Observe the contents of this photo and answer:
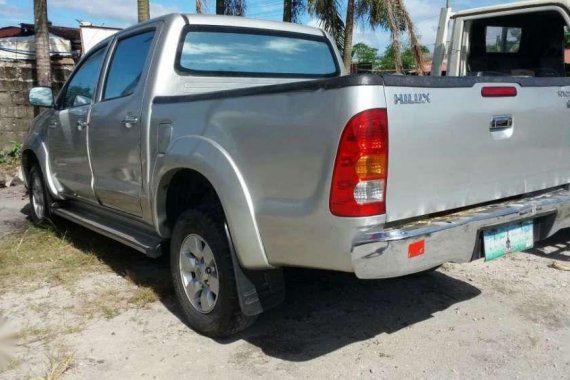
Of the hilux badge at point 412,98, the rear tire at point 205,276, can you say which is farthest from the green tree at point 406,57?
the hilux badge at point 412,98

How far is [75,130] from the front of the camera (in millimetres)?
5168

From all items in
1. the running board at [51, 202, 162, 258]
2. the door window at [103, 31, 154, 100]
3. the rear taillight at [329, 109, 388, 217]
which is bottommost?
the running board at [51, 202, 162, 258]

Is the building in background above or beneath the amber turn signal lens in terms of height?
above

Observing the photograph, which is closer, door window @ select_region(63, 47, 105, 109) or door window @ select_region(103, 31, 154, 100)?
door window @ select_region(103, 31, 154, 100)

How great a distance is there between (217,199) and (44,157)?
303 centimetres

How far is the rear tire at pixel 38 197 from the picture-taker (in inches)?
241

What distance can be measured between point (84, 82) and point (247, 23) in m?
1.64

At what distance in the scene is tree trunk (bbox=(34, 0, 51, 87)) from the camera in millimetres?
11164

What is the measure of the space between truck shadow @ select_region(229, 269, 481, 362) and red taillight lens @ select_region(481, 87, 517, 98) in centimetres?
154

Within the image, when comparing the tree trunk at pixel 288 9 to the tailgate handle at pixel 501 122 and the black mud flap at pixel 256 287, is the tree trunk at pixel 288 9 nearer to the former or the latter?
the tailgate handle at pixel 501 122

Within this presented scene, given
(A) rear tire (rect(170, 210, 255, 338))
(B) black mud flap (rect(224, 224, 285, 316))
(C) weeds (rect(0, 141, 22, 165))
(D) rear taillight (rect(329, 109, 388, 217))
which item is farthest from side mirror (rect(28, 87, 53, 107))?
(C) weeds (rect(0, 141, 22, 165))

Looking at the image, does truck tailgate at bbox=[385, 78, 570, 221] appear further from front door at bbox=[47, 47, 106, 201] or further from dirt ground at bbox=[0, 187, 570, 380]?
front door at bbox=[47, 47, 106, 201]

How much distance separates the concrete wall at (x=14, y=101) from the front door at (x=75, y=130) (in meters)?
6.38

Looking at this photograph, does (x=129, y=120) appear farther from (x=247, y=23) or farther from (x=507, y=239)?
(x=507, y=239)
